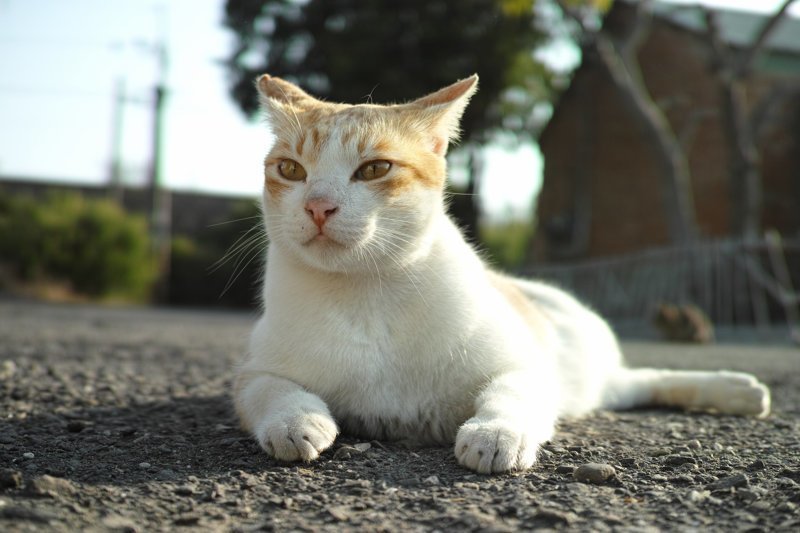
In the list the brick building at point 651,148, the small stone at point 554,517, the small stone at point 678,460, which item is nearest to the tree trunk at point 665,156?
the brick building at point 651,148

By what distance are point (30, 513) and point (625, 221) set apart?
17.7 meters

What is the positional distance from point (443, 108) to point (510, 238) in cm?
2305

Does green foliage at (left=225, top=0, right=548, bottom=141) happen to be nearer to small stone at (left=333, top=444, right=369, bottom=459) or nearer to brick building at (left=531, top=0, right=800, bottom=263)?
brick building at (left=531, top=0, right=800, bottom=263)

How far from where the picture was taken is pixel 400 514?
5.85 feet

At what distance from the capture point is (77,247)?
711 inches

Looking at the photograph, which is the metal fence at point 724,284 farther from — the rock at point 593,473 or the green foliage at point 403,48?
the rock at point 593,473

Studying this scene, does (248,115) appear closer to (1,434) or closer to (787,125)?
(787,125)

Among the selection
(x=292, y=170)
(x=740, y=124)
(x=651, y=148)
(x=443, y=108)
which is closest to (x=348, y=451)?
(x=292, y=170)

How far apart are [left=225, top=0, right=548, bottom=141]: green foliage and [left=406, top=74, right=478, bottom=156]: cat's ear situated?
13623 millimetres

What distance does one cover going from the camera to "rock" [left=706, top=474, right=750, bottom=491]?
2.03 meters

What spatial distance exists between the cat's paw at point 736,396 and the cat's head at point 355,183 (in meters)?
1.65

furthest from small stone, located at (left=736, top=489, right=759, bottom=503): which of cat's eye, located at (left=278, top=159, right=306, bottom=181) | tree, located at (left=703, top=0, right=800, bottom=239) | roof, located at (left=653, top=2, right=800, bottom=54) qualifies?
roof, located at (left=653, top=2, right=800, bottom=54)

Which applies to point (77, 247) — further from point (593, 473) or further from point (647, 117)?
point (593, 473)

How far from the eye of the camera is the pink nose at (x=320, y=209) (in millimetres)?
2270
